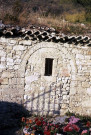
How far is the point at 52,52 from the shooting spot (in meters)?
6.20

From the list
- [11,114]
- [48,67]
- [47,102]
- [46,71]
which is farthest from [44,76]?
[11,114]

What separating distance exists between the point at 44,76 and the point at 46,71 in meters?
0.25

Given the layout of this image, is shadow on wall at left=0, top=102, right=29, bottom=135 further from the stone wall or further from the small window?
the small window

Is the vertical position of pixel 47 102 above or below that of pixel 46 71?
below

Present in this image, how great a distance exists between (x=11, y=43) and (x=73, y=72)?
2478mm

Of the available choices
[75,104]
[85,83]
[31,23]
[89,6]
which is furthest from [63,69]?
[89,6]

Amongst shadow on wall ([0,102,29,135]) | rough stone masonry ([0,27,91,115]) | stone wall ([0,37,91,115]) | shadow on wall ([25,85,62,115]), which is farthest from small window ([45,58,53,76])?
shadow on wall ([0,102,29,135])

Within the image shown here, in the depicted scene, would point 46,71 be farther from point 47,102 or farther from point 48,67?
point 47,102

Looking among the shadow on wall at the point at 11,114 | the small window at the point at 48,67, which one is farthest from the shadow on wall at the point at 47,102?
the small window at the point at 48,67

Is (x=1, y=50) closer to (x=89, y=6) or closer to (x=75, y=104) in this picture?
(x=75, y=104)

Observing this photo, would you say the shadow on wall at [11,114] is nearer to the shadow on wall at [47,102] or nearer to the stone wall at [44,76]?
the stone wall at [44,76]

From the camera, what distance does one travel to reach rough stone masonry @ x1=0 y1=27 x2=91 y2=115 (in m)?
5.98

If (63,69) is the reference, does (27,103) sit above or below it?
below

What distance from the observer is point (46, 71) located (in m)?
6.36
